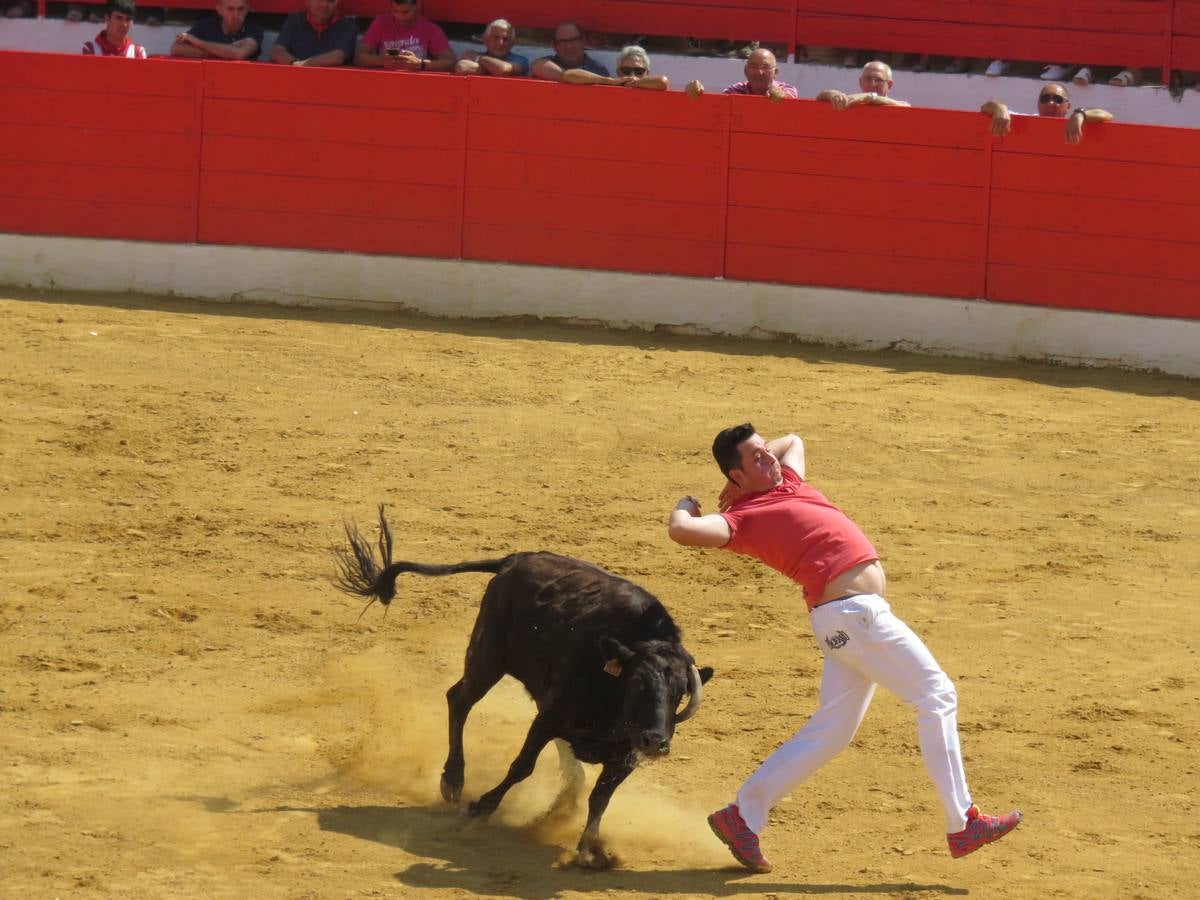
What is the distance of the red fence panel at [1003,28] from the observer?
12.8 meters

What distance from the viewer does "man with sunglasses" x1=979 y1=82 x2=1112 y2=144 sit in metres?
11.0

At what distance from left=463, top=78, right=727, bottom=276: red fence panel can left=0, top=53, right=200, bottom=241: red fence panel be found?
82.1 inches

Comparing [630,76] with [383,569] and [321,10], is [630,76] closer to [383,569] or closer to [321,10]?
[321,10]

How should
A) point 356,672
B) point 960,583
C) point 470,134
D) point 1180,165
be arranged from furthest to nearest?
point 470,134
point 1180,165
point 960,583
point 356,672

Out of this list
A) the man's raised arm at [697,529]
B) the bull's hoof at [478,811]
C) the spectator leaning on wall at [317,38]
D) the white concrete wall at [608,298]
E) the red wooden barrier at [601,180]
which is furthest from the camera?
the spectator leaning on wall at [317,38]

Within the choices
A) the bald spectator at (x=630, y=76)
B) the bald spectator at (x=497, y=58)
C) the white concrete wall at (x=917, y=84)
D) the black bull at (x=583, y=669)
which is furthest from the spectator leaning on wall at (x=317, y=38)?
the black bull at (x=583, y=669)

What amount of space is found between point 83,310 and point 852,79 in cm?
582

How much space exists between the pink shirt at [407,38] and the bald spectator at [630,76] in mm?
1175

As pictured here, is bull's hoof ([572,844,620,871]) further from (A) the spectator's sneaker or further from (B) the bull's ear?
(A) the spectator's sneaker

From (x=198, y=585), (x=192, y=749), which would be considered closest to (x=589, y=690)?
(x=192, y=749)

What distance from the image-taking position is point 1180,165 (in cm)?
1106

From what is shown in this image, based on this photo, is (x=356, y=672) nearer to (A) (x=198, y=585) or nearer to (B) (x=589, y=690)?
(A) (x=198, y=585)

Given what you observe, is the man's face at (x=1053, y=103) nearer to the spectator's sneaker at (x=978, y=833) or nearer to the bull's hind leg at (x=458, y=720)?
the bull's hind leg at (x=458, y=720)

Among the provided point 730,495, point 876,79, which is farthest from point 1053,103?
point 730,495
